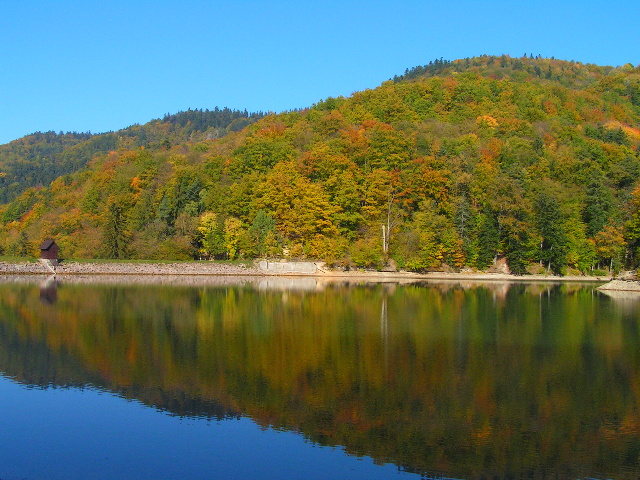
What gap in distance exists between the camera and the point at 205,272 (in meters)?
58.0

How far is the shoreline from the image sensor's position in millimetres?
56500

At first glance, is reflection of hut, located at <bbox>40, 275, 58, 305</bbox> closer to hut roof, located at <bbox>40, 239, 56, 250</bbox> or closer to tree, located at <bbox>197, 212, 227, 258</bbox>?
hut roof, located at <bbox>40, 239, 56, 250</bbox>

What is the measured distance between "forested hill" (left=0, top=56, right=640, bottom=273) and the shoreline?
4.38 feet

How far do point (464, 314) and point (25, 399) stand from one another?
2085 centimetres

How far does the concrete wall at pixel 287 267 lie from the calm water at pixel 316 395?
27.7 metres

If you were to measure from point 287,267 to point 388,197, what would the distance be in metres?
12.9

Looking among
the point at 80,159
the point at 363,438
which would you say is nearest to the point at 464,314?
the point at 363,438

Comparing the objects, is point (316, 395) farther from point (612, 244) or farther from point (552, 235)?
point (612, 244)

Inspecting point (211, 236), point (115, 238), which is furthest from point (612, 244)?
point (115, 238)

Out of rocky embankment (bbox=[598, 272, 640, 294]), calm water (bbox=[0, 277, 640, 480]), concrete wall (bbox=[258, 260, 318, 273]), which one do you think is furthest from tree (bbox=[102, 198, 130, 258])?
rocky embankment (bbox=[598, 272, 640, 294])

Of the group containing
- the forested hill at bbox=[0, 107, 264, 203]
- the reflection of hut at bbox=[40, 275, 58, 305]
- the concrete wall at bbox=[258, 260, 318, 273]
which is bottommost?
the reflection of hut at bbox=[40, 275, 58, 305]

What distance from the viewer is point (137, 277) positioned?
54.3 meters

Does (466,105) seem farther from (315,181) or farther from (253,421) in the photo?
(253,421)

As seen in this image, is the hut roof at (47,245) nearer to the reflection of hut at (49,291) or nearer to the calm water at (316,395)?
the reflection of hut at (49,291)
